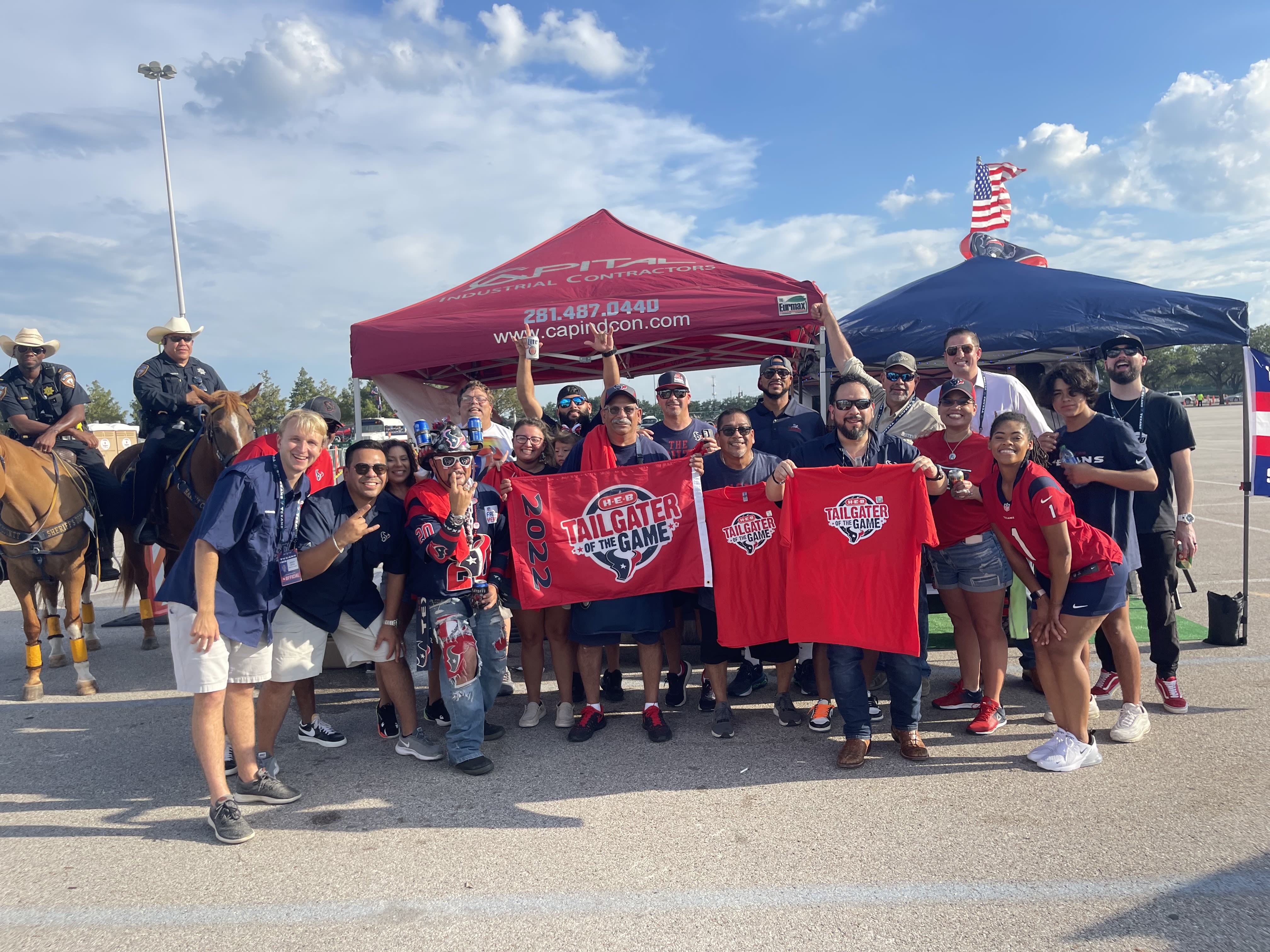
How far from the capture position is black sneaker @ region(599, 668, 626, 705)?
5422mm

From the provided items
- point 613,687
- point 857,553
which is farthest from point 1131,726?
point 613,687

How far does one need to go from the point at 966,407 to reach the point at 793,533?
4.32 feet

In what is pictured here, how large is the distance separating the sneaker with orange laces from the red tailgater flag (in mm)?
1889

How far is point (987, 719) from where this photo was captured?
4484mm

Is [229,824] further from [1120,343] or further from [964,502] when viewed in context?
[1120,343]

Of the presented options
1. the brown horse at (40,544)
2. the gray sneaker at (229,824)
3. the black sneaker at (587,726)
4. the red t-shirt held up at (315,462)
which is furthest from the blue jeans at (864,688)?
the brown horse at (40,544)

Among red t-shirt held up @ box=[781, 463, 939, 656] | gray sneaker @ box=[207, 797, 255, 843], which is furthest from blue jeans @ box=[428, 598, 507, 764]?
red t-shirt held up @ box=[781, 463, 939, 656]

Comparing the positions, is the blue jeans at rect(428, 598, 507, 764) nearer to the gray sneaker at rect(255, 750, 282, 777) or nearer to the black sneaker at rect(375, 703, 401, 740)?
the black sneaker at rect(375, 703, 401, 740)

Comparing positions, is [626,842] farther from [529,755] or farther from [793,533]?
[793,533]

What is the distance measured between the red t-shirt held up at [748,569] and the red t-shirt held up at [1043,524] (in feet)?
4.19

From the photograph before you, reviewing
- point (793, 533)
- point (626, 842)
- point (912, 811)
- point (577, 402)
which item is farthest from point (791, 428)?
point (626, 842)

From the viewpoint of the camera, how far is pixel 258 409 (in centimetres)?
4622

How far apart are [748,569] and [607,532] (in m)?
0.93

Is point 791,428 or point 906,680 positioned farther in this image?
point 791,428
